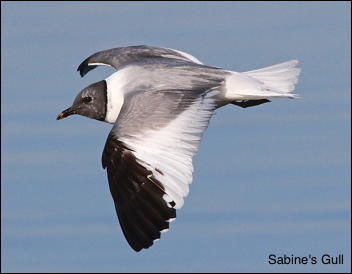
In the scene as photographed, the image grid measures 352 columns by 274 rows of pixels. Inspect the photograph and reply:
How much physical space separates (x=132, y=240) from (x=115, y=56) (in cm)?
261

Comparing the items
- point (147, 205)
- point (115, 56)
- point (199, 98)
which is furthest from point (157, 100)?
point (115, 56)

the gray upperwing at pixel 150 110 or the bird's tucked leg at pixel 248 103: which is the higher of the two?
the gray upperwing at pixel 150 110

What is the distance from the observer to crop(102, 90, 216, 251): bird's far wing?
357 inches

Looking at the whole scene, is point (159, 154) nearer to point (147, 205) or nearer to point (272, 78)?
point (147, 205)

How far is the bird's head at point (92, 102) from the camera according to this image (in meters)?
10.6

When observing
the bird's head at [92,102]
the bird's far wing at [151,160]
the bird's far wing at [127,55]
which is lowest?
the bird's far wing at [151,160]

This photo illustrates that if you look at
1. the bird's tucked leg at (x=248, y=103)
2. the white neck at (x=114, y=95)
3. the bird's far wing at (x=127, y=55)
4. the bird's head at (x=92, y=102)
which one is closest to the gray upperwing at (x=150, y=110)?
the white neck at (x=114, y=95)

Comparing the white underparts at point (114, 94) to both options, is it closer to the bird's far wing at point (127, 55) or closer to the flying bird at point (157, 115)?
the flying bird at point (157, 115)

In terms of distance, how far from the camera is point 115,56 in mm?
Result: 11391

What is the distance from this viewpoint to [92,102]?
10.8 m

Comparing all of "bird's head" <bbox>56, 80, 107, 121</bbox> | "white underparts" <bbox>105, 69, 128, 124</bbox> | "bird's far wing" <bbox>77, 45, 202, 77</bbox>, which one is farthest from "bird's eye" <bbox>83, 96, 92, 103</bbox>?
"bird's far wing" <bbox>77, 45, 202, 77</bbox>

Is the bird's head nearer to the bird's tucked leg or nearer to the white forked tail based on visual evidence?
the white forked tail

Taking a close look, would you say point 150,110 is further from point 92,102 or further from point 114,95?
point 92,102

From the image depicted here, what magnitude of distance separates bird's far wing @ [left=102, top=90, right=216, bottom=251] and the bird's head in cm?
90
